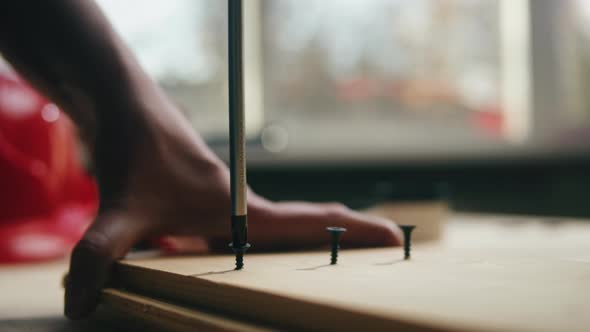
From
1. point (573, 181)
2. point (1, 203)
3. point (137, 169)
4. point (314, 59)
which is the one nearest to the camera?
point (137, 169)

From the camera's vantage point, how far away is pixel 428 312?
361 mm

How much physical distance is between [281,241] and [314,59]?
5.89 feet

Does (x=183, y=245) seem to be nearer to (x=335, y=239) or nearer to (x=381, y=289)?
(x=335, y=239)

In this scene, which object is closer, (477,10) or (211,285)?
(211,285)

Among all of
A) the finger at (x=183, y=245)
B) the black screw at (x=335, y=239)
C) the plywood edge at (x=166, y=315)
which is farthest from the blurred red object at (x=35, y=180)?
the black screw at (x=335, y=239)

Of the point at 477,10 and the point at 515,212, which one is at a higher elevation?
the point at 477,10

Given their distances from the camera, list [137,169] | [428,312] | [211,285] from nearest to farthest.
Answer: [428,312] → [211,285] → [137,169]

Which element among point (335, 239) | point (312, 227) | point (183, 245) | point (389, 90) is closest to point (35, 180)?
point (183, 245)

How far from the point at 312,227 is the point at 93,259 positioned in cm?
26

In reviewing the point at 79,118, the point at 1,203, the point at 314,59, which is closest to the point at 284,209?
the point at 79,118

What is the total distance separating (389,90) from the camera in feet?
7.90

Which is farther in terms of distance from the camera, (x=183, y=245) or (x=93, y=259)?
(x=183, y=245)

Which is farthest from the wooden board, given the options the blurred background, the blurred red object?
the blurred background

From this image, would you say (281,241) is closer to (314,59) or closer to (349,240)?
(349,240)
